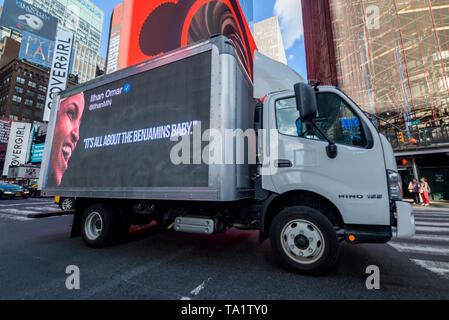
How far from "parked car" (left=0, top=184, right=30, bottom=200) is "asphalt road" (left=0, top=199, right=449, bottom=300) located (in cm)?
1765

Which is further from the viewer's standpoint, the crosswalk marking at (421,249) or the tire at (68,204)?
the tire at (68,204)

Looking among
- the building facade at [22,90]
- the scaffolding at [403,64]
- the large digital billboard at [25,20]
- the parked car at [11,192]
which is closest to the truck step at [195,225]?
the scaffolding at [403,64]

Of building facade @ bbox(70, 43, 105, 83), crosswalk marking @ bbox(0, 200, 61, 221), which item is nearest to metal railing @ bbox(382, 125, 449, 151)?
crosswalk marking @ bbox(0, 200, 61, 221)

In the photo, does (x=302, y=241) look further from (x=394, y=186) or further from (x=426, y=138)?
(x=426, y=138)

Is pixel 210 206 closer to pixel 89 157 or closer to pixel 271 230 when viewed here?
pixel 271 230

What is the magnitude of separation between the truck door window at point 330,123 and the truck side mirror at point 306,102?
0.37m

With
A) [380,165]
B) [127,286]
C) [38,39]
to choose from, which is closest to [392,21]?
[380,165]

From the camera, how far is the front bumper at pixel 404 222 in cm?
→ 271

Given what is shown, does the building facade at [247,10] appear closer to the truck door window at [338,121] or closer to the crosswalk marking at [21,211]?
the crosswalk marking at [21,211]

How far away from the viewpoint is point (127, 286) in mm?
2697

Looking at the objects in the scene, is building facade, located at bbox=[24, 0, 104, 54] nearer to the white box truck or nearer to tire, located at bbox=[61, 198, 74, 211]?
tire, located at bbox=[61, 198, 74, 211]

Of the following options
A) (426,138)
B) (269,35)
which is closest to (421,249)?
(426,138)
